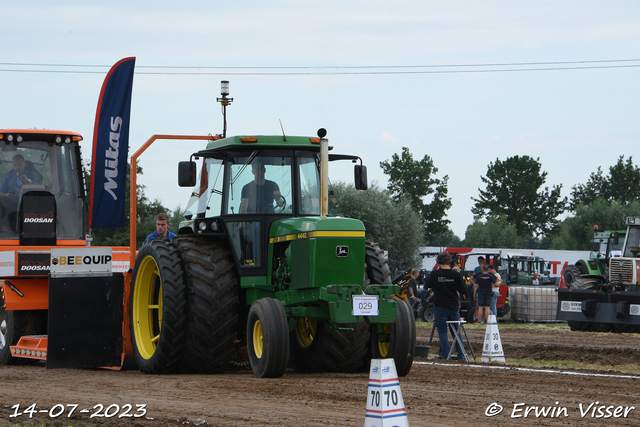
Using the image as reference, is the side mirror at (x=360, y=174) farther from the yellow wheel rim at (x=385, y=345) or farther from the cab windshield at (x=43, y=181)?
the cab windshield at (x=43, y=181)

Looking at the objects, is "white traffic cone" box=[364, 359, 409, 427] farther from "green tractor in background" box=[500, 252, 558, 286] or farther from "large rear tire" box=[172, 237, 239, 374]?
"green tractor in background" box=[500, 252, 558, 286]

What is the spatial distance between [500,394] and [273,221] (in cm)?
325

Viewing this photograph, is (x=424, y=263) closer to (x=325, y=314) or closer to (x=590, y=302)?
(x=590, y=302)

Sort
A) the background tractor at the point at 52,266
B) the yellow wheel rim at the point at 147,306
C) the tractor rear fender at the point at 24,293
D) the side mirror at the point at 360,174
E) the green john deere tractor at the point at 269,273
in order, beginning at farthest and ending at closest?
the tractor rear fender at the point at 24,293, the yellow wheel rim at the point at 147,306, the background tractor at the point at 52,266, the side mirror at the point at 360,174, the green john deere tractor at the point at 269,273

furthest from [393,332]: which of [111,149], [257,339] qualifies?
[111,149]

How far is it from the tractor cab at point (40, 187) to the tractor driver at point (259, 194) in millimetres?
3826

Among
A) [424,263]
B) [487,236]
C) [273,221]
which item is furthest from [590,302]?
[487,236]

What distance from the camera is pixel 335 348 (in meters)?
9.73

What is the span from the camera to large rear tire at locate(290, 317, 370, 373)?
973cm

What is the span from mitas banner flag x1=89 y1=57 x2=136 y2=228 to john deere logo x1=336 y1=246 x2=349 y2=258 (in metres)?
5.65

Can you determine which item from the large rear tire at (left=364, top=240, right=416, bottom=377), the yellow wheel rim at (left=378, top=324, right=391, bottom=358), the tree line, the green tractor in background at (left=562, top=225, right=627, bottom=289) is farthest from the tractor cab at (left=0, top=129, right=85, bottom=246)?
the tree line

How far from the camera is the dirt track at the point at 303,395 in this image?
652 centimetres


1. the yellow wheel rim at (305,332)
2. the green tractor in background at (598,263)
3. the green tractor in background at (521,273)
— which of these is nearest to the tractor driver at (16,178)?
the yellow wheel rim at (305,332)

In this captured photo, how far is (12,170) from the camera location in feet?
39.6
